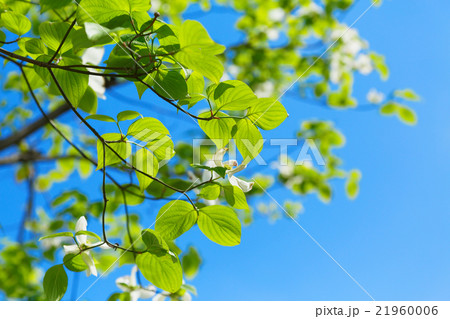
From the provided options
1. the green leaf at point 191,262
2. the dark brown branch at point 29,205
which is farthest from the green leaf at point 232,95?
the dark brown branch at point 29,205

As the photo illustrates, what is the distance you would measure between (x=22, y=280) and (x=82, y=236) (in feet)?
3.83

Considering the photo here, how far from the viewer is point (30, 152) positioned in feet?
6.54

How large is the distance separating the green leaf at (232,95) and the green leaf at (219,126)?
0.07 ft

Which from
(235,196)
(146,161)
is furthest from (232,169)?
(146,161)

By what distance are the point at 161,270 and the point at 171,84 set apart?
0.25 m

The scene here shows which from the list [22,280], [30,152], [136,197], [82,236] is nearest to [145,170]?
[82,236]

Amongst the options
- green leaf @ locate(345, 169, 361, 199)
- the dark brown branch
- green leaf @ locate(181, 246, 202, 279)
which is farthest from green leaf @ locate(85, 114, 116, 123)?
the dark brown branch

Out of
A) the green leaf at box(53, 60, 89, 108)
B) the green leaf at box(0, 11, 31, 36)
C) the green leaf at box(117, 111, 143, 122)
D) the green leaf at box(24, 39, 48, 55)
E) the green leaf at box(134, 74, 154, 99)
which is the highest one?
the green leaf at box(0, 11, 31, 36)

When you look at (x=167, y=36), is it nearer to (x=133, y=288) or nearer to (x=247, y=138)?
(x=247, y=138)

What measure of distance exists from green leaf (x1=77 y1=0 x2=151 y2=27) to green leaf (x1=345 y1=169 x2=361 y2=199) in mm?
1626

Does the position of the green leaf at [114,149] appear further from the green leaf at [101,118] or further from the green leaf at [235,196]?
the green leaf at [235,196]

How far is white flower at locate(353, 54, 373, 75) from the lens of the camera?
2086mm

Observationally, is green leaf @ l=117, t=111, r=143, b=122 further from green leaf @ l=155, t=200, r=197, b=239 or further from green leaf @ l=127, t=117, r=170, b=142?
green leaf @ l=155, t=200, r=197, b=239

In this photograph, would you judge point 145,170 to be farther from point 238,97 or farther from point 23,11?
point 23,11
